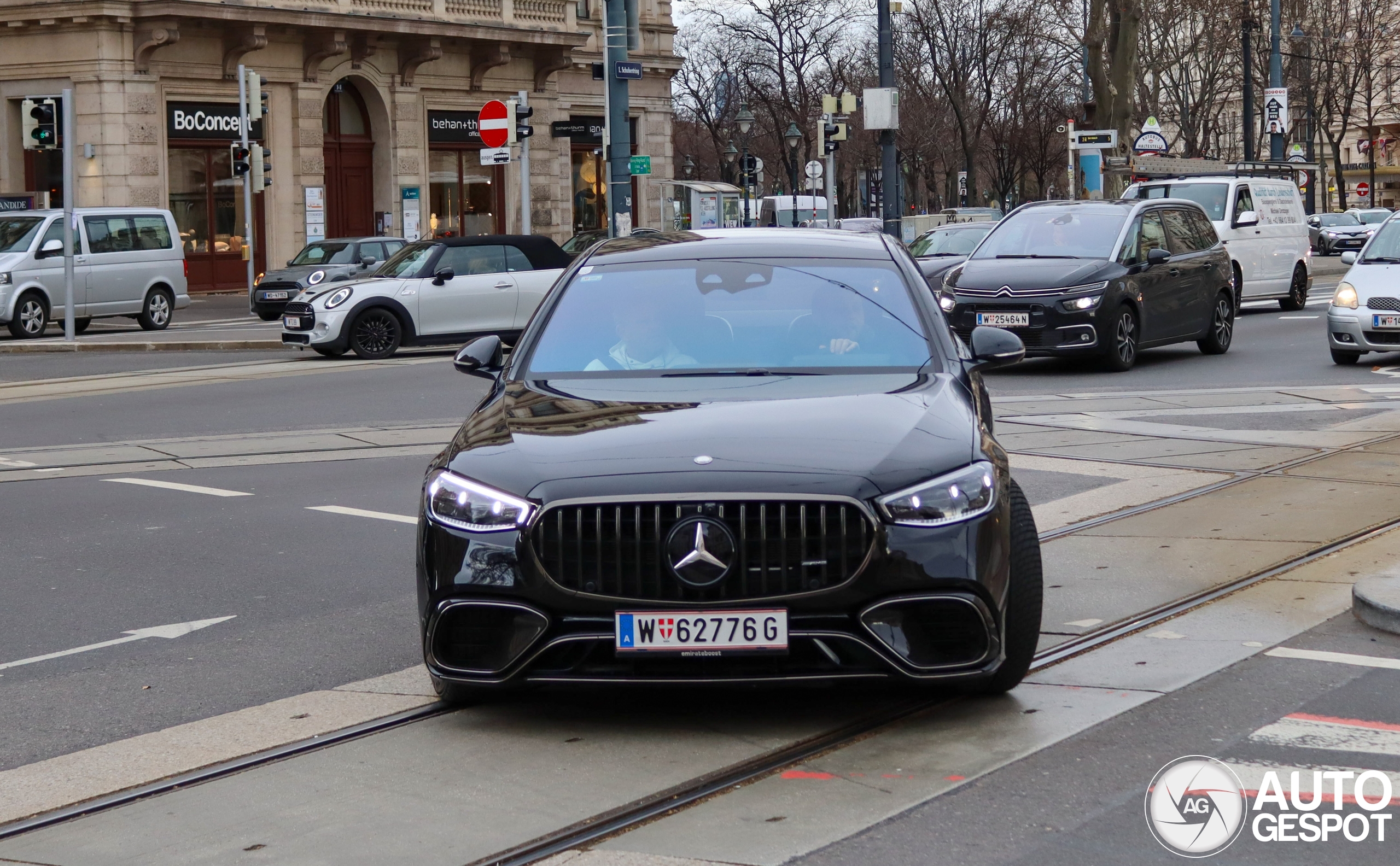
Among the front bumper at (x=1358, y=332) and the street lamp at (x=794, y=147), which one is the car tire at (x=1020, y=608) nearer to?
the front bumper at (x=1358, y=332)

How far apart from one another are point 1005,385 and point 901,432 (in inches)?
449

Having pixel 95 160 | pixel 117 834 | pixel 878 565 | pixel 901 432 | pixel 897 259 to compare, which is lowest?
pixel 117 834

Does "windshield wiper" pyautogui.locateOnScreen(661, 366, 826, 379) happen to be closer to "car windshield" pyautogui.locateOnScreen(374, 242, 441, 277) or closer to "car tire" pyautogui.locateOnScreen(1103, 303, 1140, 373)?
"car tire" pyautogui.locateOnScreen(1103, 303, 1140, 373)

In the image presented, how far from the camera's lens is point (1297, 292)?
26562 millimetres

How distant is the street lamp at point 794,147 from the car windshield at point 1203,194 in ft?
77.2

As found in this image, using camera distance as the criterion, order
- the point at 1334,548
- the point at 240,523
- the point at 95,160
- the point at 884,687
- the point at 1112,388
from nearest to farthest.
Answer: the point at 884,687
the point at 1334,548
the point at 240,523
the point at 1112,388
the point at 95,160

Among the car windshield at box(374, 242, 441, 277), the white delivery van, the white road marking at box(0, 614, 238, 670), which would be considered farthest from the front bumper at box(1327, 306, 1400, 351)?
the white road marking at box(0, 614, 238, 670)

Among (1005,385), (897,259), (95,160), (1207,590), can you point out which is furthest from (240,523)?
(95,160)

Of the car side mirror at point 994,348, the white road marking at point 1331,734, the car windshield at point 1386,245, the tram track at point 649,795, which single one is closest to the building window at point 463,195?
the car windshield at point 1386,245

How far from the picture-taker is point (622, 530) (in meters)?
4.86

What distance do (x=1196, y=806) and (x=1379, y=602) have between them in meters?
2.30

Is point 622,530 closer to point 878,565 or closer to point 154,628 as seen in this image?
point 878,565

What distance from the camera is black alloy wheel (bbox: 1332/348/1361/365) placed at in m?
17.6

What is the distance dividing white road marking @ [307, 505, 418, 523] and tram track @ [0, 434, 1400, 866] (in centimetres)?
381
